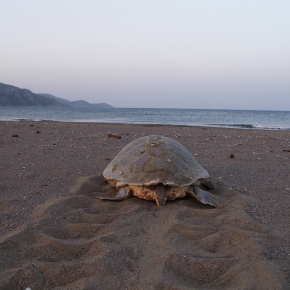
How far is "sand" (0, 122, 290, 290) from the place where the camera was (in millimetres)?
1900

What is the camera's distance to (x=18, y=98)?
9838 cm

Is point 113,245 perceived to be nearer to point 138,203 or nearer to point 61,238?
point 61,238

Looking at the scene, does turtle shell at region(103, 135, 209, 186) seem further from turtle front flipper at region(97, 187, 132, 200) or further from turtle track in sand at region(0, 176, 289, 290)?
turtle track in sand at region(0, 176, 289, 290)

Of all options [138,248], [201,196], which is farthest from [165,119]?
[138,248]

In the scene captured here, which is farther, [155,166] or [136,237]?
[155,166]

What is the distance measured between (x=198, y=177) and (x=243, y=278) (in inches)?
67.7

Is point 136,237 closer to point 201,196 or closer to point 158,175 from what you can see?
point 158,175

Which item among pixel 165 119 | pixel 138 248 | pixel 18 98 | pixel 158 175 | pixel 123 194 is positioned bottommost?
pixel 138 248

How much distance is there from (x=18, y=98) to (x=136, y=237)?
111 meters

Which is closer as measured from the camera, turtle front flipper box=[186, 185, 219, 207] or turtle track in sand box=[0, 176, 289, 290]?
turtle track in sand box=[0, 176, 289, 290]

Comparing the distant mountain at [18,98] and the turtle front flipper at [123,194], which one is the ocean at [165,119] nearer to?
the turtle front flipper at [123,194]

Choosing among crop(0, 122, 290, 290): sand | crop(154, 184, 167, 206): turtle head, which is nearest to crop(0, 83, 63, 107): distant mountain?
crop(0, 122, 290, 290): sand

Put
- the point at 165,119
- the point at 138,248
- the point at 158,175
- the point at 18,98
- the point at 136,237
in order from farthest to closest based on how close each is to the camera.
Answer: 1. the point at 18,98
2. the point at 165,119
3. the point at 158,175
4. the point at 136,237
5. the point at 138,248

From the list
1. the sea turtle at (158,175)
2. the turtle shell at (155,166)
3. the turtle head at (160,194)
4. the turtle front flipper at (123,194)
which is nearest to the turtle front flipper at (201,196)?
the sea turtle at (158,175)
